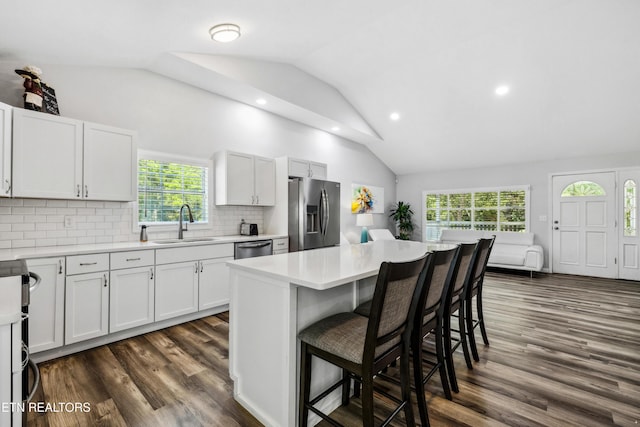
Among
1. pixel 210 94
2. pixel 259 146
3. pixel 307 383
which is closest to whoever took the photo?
pixel 307 383

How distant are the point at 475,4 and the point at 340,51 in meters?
1.69

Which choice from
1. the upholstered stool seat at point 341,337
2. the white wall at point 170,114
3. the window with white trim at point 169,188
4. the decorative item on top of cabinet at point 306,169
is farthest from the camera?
the decorative item on top of cabinet at point 306,169

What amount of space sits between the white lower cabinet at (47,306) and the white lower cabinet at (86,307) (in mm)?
51

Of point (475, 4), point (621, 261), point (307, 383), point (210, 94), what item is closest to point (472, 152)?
point (621, 261)

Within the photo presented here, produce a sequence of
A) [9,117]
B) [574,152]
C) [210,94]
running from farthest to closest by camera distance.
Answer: [574,152] < [210,94] < [9,117]

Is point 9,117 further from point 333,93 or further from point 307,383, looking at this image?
point 333,93

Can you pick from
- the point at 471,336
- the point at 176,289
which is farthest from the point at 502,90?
the point at 176,289

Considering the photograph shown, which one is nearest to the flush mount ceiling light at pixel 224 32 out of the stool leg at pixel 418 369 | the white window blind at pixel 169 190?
the white window blind at pixel 169 190

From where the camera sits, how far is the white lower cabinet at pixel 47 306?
2377 millimetres

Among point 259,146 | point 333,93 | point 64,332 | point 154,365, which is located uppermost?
point 333,93

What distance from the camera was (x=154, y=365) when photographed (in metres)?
2.42

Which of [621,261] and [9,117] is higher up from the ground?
[9,117]

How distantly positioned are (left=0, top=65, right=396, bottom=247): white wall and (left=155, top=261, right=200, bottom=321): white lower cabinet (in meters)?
0.74

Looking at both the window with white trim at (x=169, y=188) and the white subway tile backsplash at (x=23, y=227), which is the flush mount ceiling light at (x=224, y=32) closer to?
the window with white trim at (x=169, y=188)
